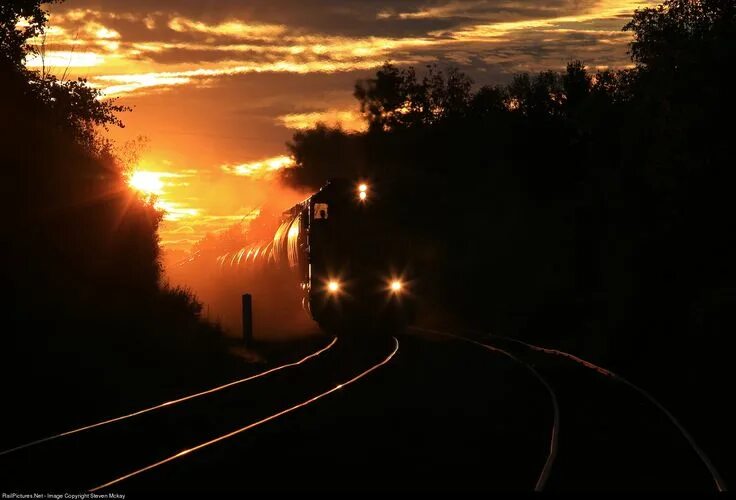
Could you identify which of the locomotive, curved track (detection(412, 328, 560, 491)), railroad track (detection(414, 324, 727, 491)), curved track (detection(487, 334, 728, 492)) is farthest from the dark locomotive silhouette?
railroad track (detection(414, 324, 727, 491))

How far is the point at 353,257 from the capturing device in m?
27.1

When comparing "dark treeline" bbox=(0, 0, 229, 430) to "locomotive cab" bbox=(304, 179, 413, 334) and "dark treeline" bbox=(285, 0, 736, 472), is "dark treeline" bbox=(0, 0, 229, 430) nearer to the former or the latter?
"locomotive cab" bbox=(304, 179, 413, 334)

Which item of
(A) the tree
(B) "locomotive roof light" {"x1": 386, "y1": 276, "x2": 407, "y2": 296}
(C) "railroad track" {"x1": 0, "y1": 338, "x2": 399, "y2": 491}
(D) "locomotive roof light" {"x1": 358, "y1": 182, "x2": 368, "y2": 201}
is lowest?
(B) "locomotive roof light" {"x1": 386, "y1": 276, "x2": 407, "y2": 296}

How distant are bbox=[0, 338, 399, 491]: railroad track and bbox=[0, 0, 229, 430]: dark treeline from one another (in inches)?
57.2

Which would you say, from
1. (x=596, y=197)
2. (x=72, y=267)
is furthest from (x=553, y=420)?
(x=596, y=197)

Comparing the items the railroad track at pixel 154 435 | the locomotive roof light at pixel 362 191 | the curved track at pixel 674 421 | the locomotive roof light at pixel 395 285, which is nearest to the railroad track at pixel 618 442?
the curved track at pixel 674 421

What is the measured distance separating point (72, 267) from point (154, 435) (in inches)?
380

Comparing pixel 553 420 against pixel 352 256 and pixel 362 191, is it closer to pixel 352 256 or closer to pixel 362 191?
pixel 352 256

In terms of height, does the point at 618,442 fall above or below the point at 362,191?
below

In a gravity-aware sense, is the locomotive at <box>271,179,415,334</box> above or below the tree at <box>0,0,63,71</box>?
below

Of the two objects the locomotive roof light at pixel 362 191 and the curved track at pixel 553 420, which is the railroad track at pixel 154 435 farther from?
the locomotive roof light at pixel 362 191

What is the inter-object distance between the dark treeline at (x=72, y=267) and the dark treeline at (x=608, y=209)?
7463mm

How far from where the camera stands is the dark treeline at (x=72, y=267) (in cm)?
1702

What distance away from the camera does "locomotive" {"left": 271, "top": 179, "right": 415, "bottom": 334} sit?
27016 mm
